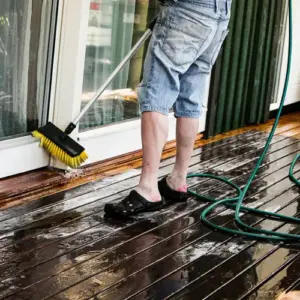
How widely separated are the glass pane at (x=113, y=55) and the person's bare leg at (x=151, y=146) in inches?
32.1

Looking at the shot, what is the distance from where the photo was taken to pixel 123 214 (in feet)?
8.98

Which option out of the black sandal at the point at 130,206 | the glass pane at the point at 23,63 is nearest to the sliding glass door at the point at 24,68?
the glass pane at the point at 23,63

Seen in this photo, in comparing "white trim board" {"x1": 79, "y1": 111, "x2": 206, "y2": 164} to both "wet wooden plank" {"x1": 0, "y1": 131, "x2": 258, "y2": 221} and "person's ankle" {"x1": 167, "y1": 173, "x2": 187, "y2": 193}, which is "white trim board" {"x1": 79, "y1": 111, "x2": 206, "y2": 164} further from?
"person's ankle" {"x1": 167, "y1": 173, "x2": 187, "y2": 193}

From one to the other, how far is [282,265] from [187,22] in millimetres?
968

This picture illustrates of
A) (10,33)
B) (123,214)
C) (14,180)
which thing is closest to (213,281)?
(123,214)

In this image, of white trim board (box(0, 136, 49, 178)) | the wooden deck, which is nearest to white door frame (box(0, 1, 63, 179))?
white trim board (box(0, 136, 49, 178))

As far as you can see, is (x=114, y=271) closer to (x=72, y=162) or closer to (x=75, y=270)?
(x=75, y=270)

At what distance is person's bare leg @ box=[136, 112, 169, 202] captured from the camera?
2750 mm

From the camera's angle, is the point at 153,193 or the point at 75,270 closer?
the point at 75,270

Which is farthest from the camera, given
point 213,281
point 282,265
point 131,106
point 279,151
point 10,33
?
point 279,151

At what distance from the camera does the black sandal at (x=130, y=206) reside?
2740mm

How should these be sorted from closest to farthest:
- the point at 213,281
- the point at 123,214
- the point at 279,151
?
the point at 213,281 → the point at 123,214 → the point at 279,151

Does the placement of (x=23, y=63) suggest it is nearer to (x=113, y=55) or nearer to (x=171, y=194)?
(x=113, y=55)

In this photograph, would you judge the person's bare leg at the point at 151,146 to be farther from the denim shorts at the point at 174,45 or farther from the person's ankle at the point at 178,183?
the person's ankle at the point at 178,183
